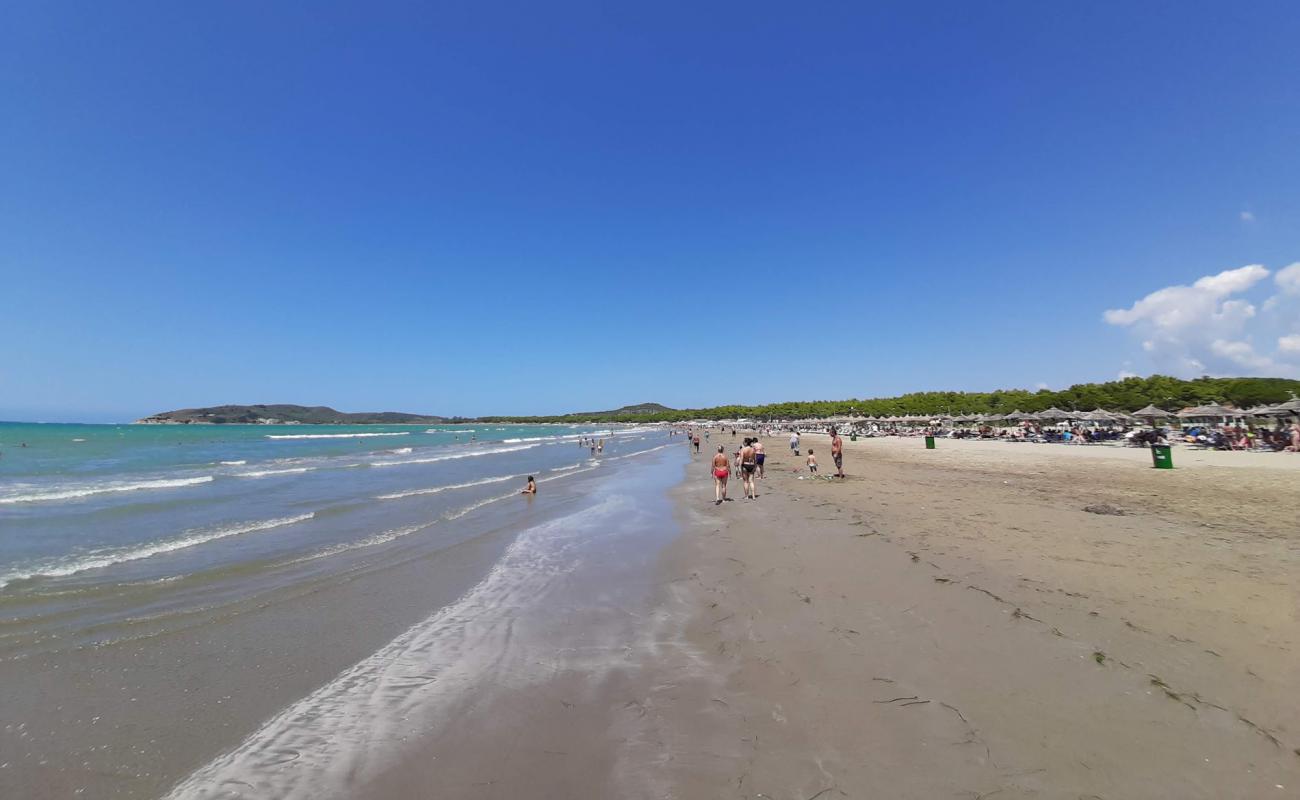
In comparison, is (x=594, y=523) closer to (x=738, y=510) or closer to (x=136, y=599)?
(x=738, y=510)

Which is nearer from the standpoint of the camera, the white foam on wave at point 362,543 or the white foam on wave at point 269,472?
the white foam on wave at point 362,543

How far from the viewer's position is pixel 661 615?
6402 mm

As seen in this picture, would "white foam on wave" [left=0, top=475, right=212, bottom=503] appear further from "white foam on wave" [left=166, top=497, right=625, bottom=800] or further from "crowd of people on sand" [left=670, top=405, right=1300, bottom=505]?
"crowd of people on sand" [left=670, top=405, right=1300, bottom=505]

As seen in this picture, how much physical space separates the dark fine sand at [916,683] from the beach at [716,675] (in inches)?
1.0

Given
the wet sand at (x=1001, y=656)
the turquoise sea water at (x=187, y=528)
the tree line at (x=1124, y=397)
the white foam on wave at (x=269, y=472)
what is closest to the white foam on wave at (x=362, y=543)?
the turquoise sea water at (x=187, y=528)

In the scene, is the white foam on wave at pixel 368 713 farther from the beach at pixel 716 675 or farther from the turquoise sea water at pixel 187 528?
the turquoise sea water at pixel 187 528

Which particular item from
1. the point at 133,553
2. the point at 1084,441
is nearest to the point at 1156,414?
the point at 1084,441

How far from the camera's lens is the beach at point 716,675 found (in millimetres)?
3342

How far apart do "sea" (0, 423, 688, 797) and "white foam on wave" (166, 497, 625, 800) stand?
0.03 m

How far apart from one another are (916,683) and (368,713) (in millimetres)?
4366

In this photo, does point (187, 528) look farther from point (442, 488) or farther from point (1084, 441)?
point (1084, 441)

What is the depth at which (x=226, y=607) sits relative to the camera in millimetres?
6930

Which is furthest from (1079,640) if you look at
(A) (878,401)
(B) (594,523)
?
(A) (878,401)

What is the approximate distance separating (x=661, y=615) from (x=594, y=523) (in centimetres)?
673
